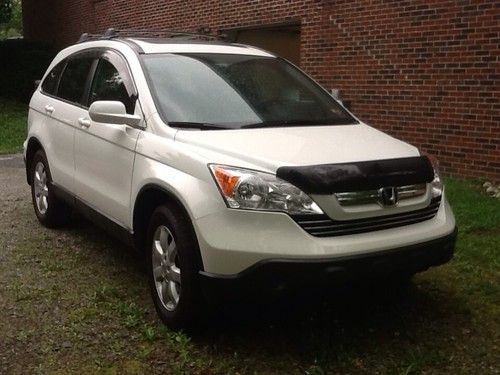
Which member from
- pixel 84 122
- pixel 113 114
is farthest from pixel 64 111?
pixel 113 114

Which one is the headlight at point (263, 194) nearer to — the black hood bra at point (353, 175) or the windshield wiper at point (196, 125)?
the black hood bra at point (353, 175)

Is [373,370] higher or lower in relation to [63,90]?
lower

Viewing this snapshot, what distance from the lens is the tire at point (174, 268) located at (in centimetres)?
349

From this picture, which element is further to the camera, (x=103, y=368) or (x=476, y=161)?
(x=476, y=161)

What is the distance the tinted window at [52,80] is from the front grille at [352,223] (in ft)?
11.8

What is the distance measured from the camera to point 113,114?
13.6ft

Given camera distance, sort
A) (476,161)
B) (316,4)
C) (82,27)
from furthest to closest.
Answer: (82,27)
(316,4)
(476,161)

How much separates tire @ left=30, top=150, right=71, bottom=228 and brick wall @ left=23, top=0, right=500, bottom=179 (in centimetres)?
434

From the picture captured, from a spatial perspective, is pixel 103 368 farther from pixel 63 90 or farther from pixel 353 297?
pixel 63 90

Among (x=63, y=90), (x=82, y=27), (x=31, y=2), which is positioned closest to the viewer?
(x=63, y=90)

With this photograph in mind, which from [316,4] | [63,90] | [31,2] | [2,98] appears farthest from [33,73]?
[63,90]

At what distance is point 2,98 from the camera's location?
18109 millimetres

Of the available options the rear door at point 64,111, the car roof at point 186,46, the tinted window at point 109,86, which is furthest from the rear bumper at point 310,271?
the rear door at point 64,111

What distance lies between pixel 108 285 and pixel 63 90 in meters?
2.09
